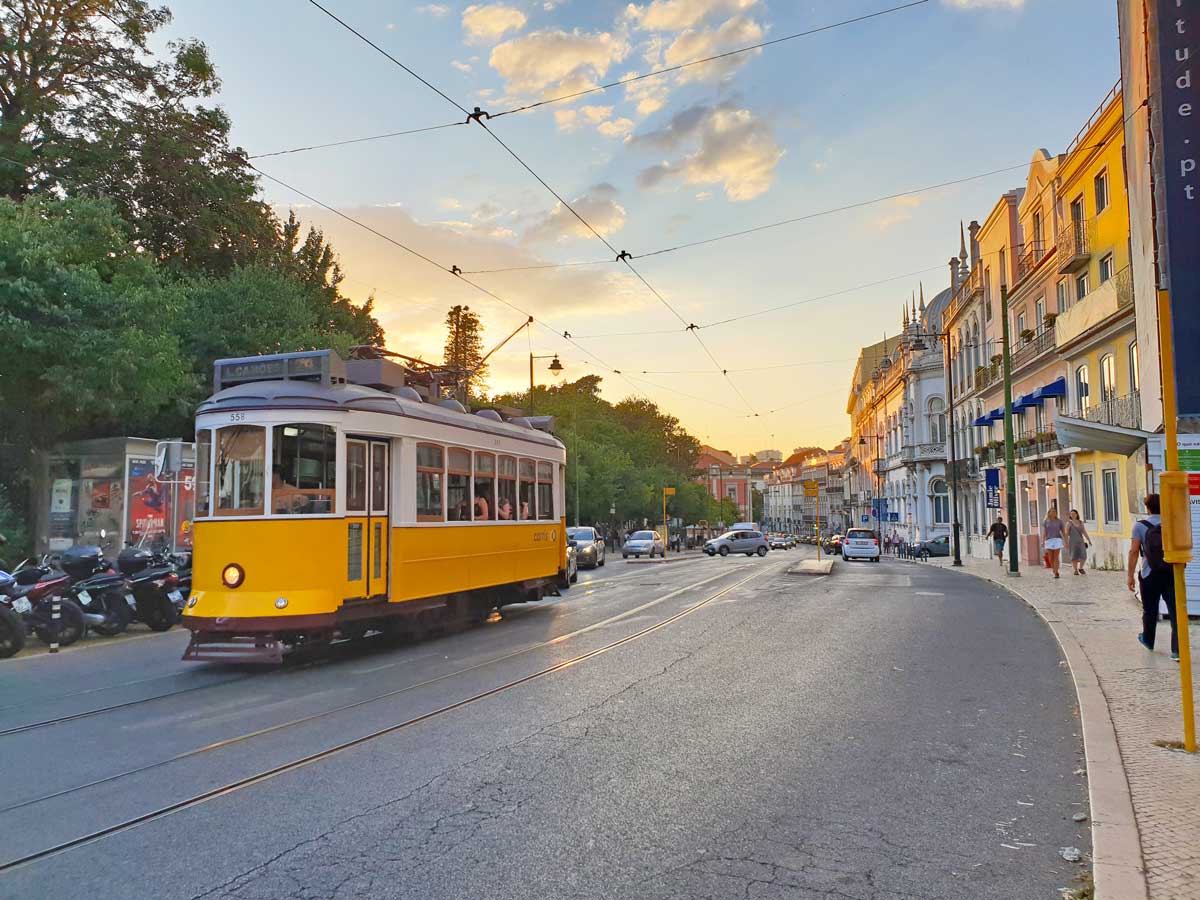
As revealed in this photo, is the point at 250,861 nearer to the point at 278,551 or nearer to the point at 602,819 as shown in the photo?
the point at 602,819

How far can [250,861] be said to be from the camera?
4.46 meters

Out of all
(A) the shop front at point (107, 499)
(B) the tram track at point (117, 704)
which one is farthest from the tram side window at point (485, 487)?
(A) the shop front at point (107, 499)

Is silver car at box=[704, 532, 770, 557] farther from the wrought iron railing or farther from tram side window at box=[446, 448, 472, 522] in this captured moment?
tram side window at box=[446, 448, 472, 522]

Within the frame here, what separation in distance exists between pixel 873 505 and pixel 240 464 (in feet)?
273

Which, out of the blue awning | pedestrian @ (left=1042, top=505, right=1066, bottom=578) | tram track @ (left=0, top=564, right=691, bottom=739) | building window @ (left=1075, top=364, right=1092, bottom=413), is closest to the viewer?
tram track @ (left=0, top=564, right=691, bottom=739)

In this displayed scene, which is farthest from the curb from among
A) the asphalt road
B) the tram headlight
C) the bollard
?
the bollard

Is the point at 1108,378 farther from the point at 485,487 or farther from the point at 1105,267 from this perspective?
the point at 485,487

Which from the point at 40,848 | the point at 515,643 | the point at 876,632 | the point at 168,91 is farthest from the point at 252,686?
the point at 168,91

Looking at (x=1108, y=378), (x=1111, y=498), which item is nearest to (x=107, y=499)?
(x=1108, y=378)

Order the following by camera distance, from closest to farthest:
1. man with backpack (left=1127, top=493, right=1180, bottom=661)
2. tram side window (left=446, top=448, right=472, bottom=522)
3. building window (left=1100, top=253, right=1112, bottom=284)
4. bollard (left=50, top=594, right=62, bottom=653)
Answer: man with backpack (left=1127, top=493, right=1180, bottom=661) → bollard (left=50, top=594, right=62, bottom=653) → tram side window (left=446, top=448, right=472, bottom=522) → building window (left=1100, top=253, right=1112, bottom=284)

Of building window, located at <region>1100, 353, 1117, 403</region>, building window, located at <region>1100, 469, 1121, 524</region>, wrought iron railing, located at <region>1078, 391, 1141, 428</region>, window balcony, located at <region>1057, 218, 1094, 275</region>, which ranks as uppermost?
window balcony, located at <region>1057, 218, 1094, 275</region>

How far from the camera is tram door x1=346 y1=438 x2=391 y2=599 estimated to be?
35.2ft

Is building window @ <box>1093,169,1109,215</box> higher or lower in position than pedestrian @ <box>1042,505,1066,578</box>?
higher

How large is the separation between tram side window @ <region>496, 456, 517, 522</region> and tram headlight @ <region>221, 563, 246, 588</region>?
4946mm
